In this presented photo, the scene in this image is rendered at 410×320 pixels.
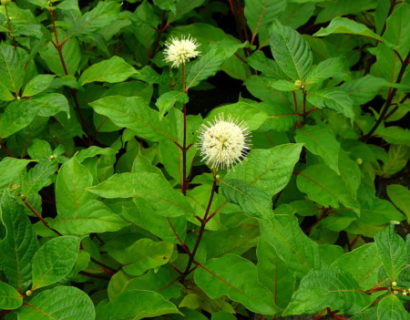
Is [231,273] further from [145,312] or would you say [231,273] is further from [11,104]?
[11,104]

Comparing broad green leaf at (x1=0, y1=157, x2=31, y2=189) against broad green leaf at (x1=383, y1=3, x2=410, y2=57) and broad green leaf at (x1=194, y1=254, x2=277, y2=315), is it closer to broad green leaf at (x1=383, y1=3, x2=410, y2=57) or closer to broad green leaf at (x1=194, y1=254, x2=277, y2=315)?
broad green leaf at (x1=194, y1=254, x2=277, y2=315)

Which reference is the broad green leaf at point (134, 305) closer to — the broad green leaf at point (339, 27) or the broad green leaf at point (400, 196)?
the broad green leaf at point (339, 27)

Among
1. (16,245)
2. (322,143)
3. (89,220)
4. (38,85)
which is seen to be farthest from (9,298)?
(322,143)

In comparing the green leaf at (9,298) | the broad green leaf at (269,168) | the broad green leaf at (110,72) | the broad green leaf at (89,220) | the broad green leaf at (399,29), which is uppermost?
the broad green leaf at (399,29)

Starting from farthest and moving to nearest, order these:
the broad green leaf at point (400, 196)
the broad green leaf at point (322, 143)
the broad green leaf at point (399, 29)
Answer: the broad green leaf at point (400, 196), the broad green leaf at point (399, 29), the broad green leaf at point (322, 143)

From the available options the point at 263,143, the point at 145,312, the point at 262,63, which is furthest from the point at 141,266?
the point at 262,63

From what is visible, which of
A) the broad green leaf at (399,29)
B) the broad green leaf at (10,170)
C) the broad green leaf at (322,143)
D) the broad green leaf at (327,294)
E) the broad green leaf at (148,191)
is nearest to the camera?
the broad green leaf at (327,294)

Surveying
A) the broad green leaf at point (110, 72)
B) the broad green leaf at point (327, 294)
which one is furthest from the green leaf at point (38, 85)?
the broad green leaf at point (327, 294)

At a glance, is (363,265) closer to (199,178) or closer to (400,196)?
(199,178)
